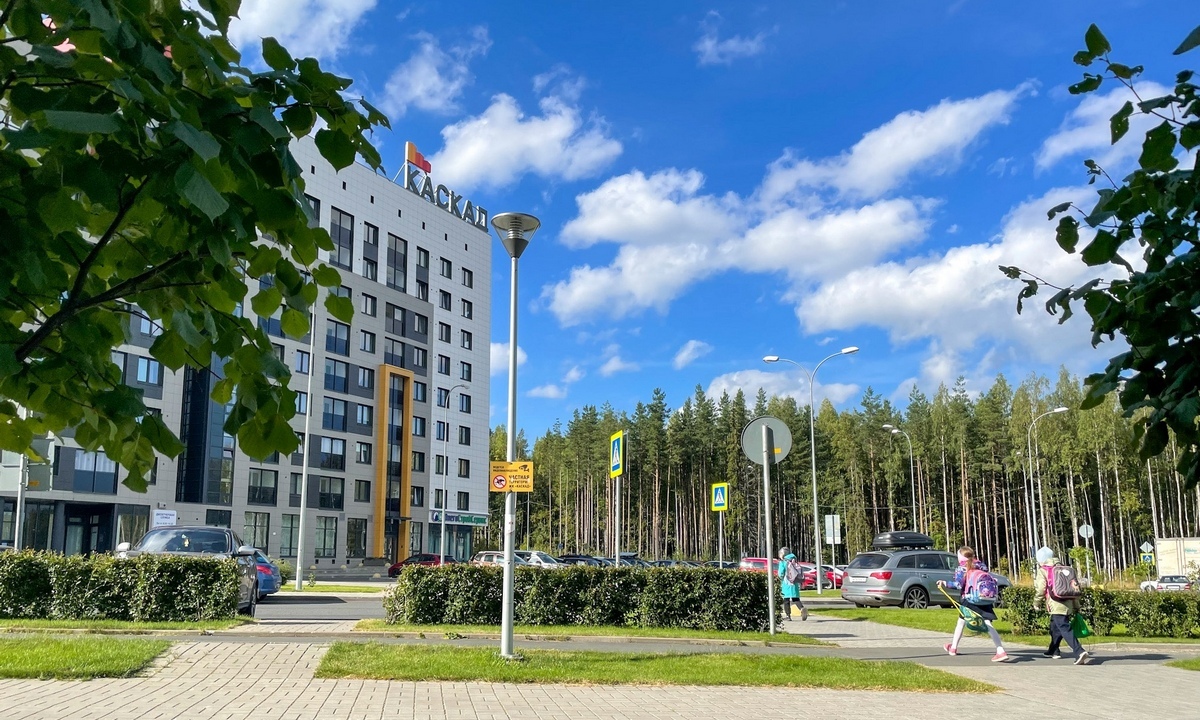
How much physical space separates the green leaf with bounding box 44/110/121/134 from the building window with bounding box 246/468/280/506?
57.9 metres

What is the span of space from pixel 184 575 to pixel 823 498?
3203 inches

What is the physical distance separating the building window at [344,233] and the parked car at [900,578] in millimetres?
42782

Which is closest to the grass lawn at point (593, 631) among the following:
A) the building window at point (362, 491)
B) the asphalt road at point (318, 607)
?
the asphalt road at point (318, 607)

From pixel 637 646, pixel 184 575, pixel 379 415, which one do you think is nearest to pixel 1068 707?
pixel 637 646

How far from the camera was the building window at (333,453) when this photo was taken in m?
60.5

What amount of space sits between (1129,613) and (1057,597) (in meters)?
5.30

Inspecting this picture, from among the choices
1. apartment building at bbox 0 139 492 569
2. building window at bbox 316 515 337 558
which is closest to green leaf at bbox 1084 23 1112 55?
apartment building at bbox 0 139 492 569

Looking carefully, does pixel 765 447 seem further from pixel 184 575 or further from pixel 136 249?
pixel 136 249

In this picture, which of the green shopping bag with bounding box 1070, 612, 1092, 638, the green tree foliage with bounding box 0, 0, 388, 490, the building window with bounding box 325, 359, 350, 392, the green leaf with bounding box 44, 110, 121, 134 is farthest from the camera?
the building window with bounding box 325, 359, 350, 392

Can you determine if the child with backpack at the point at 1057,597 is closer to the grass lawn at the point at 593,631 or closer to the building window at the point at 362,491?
the grass lawn at the point at 593,631

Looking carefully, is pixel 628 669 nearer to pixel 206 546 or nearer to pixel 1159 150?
pixel 1159 150

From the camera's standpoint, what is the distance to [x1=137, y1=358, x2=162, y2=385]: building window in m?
49.1

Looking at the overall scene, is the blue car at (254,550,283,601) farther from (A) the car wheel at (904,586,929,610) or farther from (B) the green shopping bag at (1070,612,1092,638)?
(B) the green shopping bag at (1070,612,1092,638)

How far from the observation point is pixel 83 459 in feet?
155
